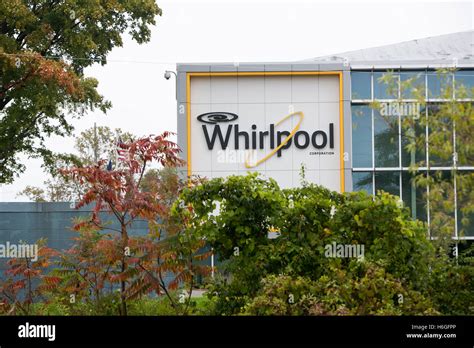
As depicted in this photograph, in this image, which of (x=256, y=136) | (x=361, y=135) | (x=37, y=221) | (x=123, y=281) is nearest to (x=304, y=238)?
(x=123, y=281)

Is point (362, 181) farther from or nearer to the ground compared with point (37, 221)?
farther from the ground

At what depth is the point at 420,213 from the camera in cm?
990

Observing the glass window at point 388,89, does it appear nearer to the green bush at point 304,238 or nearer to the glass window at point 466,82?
the glass window at point 466,82

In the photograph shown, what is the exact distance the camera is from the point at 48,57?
1477 centimetres

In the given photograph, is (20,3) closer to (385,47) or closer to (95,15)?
(95,15)

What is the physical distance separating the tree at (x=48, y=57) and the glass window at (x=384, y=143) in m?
4.65

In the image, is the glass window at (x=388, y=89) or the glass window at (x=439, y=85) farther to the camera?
the glass window at (x=388, y=89)

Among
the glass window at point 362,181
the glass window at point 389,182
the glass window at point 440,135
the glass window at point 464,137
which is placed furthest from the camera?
the glass window at point 362,181

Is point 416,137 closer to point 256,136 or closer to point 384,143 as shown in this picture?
point 384,143

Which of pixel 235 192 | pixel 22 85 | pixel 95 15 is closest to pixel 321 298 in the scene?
pixel 235 192

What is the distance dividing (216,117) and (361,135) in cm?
246

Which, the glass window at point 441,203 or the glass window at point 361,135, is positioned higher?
the glass window at point 361,135

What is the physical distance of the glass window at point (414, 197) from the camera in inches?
383

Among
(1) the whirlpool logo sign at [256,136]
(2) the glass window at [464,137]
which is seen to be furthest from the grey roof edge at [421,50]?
(2) the glass window at [464,137]
